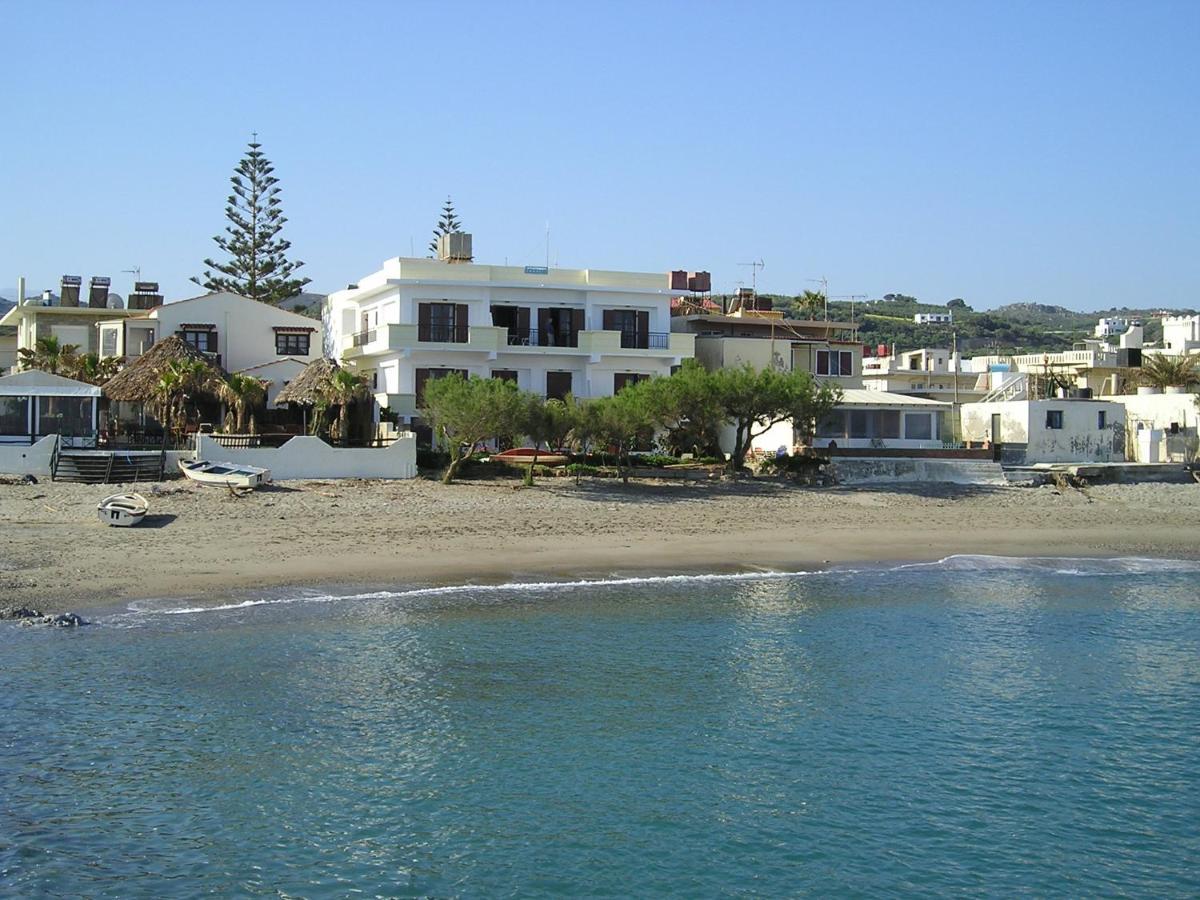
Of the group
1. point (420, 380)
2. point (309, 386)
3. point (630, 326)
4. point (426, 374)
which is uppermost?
point (630, 326)

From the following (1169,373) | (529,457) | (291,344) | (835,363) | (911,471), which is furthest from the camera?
(835,363)

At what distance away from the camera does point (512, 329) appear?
4359cm

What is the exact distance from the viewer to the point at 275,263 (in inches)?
2518

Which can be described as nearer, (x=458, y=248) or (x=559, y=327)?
(x=559, y=327)

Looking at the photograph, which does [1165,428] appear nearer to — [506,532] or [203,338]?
[506,532]

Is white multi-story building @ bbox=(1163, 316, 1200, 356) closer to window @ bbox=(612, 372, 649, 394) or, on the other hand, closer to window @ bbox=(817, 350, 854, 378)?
window @ bbox=(817, 350, 854, 378)

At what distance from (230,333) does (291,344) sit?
7.99 feet

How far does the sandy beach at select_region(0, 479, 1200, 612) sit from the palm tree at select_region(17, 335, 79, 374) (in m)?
13.3

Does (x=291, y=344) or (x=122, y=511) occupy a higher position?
(x=291, y=344)

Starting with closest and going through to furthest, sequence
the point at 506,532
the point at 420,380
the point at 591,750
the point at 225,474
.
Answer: the point at 591,750 < the point at 506,532 < the point at 225,474 < the point at 420,380

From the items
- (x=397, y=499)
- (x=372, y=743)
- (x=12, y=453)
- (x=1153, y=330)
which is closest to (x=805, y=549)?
(x=397, y=499)

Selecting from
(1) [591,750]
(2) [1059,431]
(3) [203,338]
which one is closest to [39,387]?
(3) [203,338]

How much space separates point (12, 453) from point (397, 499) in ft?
34.7

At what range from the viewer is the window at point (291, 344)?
4691cm
